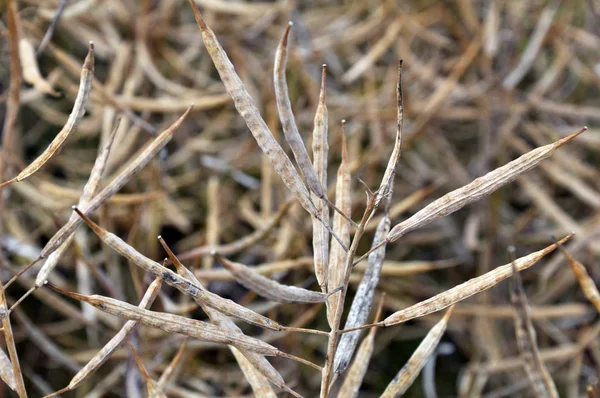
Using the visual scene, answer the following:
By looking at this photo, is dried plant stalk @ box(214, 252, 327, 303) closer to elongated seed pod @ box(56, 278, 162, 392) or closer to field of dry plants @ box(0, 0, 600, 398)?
elongated seed pod @ box(56, 278, 162, 392)

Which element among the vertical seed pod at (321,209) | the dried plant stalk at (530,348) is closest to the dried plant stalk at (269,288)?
the vertical seed pod at (321,209)

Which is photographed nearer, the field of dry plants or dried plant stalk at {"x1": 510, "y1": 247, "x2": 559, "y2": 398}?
dried plant stalk at {"x1": 510, "y1": 247, "x2": 559, "y2": 398}

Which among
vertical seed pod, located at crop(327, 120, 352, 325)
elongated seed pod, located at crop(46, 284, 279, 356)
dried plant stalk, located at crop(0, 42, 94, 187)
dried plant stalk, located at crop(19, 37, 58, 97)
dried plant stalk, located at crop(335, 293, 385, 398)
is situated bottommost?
dried plant stalk, located at crop(335, 293, 385, 398)

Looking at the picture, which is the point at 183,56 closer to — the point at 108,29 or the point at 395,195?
the point at 108,29

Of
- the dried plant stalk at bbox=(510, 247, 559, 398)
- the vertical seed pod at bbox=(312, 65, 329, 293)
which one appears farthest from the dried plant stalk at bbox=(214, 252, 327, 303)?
the dried plant stalk at bbox=(510, 247, 559, 398)

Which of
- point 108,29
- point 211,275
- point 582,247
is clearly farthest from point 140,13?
point 582,247

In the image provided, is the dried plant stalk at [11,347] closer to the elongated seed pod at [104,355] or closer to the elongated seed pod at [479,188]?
the elongated seed pod at [104,355]

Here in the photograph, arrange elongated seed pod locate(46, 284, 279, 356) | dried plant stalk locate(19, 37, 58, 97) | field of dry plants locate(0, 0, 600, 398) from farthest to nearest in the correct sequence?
1. field of dry plants locate(0, 0, 600, 398)
2. dried plant stalk locate(19, 37, 58, 97)
3. elongated seed pod locate(46, 284, 279, 356)

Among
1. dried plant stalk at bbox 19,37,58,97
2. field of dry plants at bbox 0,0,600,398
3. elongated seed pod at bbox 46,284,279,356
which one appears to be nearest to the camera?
elongated seed pod at bbox 46,284,279,356
